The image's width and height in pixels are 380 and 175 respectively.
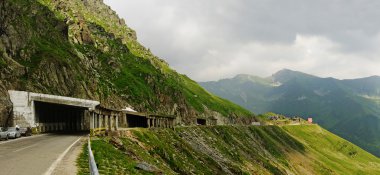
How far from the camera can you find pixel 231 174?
241ft

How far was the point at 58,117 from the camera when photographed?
279 feet

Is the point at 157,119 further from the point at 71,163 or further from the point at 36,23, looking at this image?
the point at 71,163

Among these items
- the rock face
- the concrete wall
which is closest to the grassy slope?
the concrete wall

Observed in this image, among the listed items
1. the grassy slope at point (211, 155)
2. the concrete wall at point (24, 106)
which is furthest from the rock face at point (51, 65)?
the grassy slope at point (211, 155)

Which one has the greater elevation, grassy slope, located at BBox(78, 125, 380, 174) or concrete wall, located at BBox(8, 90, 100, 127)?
concrete wall, located at BBox(8, 90, 100, 127)

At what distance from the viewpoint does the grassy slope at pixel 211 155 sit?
37.0m

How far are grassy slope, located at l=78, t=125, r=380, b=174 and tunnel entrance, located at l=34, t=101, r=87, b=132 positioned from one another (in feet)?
68.6

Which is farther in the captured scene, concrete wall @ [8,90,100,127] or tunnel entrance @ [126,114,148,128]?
tunnel entrance @ [126,114,148,128]

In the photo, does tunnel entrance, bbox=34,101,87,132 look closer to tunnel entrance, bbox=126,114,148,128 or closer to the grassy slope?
tunnel entrance, bbox=126,114,148,128

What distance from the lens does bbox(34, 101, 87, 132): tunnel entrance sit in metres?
75.2

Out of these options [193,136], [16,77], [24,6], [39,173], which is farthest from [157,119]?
[39,173]

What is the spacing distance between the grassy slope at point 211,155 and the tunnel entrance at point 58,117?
2091 centimetres

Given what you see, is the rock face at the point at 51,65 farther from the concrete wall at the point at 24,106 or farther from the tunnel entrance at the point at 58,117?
the tunnel entrance at the point at 58,117

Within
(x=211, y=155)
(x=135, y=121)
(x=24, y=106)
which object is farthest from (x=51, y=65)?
(x=211, y=155)
